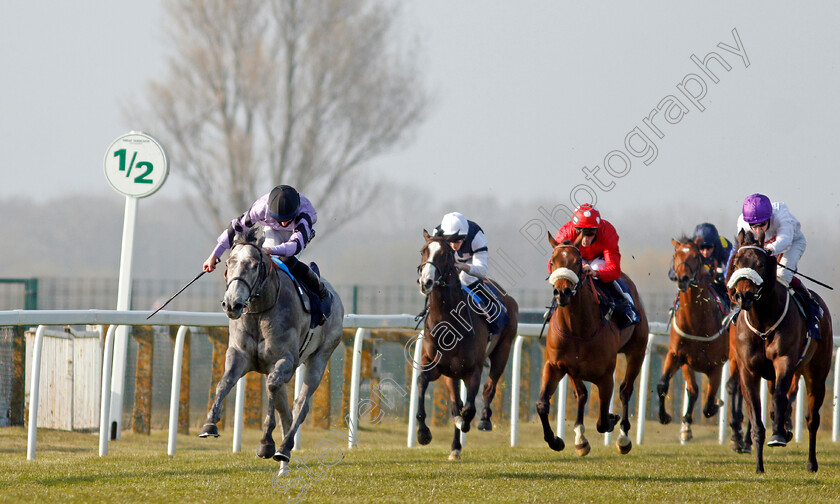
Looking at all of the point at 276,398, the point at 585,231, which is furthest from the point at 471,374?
the point at 276,398

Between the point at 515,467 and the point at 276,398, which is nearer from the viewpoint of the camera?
the point at 276,398

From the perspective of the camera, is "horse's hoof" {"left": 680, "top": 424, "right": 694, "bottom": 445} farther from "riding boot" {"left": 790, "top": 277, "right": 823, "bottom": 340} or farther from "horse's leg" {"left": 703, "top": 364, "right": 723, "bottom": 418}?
"riding boot" {"left": 790, "top": 277, "right": 823, "bottom": 340}

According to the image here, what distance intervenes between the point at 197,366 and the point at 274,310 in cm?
546

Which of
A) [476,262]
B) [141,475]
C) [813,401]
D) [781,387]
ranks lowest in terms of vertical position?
[141,475]

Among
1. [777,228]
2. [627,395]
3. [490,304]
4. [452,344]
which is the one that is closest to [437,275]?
[452,344]

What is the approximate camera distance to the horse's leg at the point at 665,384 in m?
9.27

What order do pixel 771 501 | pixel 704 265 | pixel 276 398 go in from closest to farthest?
pixel 771 501 < pixel 276 398 < pixel 704 265

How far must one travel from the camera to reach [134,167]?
9383 millimetres

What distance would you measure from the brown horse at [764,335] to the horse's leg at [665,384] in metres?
1.78

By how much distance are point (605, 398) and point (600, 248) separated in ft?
3.62

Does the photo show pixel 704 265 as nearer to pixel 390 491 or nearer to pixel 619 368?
pixel 619 368

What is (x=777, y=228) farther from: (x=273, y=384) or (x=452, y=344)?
(x=273, y=384)

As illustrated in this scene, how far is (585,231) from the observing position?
25.0 ft

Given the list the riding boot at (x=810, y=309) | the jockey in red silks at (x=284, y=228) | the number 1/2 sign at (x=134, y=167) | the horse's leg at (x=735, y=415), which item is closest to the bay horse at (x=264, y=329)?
the jockey in red silks at (x=284, y=228)
